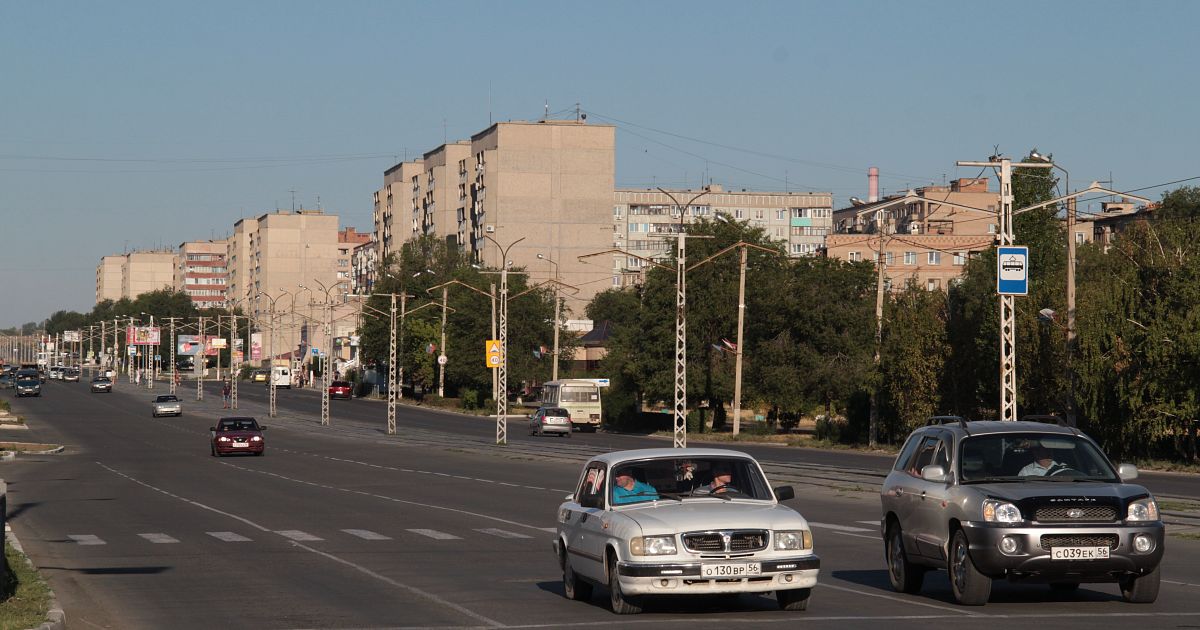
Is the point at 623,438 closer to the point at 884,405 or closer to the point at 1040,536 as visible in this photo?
the point at 884,405

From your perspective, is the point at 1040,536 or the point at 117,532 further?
the point at 117,532

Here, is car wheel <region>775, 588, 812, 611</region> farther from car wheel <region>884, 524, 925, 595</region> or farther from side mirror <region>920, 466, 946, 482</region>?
car wheel <region>884, 524, 925, 595</region>

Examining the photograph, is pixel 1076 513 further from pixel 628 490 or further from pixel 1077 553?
pixel 628 490

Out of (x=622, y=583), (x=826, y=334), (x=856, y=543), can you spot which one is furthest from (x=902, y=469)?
(x=826, y=334)

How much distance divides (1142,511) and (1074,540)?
0.70 m

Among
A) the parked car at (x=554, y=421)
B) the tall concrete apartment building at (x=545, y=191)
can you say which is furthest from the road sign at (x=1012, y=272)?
the tall concrete apartment building at (x=545, y=191)

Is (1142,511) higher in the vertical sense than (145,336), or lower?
lower

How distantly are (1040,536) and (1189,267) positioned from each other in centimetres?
3729

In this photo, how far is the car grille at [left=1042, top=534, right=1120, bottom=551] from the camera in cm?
1313

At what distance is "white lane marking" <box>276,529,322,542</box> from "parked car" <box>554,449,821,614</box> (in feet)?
31.2

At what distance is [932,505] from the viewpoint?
570 inches

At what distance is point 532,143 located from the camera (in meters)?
157

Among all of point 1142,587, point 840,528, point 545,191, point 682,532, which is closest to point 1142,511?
point 1142,587

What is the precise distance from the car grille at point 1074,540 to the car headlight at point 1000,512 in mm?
295
